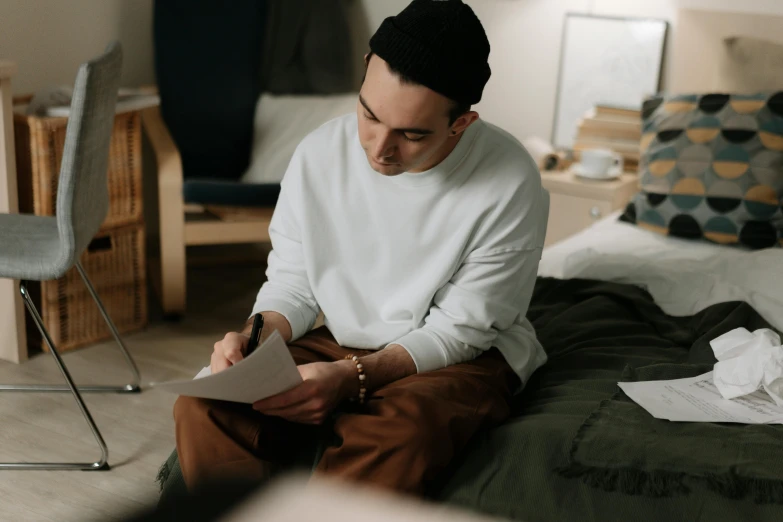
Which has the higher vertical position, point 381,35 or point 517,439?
point 381,35

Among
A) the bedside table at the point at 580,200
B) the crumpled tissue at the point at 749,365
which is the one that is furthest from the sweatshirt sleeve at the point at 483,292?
the bedside table at the point at 580,200

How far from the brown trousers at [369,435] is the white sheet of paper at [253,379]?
5 centimetres

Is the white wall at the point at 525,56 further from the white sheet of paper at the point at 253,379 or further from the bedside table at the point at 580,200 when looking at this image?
the white sheet of paper at the point at 253,379

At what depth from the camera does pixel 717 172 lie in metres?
2.48

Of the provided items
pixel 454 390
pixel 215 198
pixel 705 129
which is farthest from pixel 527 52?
pixel 454 390

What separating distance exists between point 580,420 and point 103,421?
52.5 inches

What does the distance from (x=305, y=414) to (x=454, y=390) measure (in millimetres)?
235

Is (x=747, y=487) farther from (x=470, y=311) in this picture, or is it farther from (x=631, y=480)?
(x=470, y=311)

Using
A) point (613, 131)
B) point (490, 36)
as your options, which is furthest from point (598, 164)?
point (490, 36)

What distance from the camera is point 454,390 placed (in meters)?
1.41

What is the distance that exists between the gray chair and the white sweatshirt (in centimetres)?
61

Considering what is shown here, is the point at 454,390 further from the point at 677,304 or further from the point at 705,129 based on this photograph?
the point at 705,129

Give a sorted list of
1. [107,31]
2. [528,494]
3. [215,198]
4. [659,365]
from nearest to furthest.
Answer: [528,494], [659,365], [215,198], [107,31]

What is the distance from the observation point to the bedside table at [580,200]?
2910 mm
